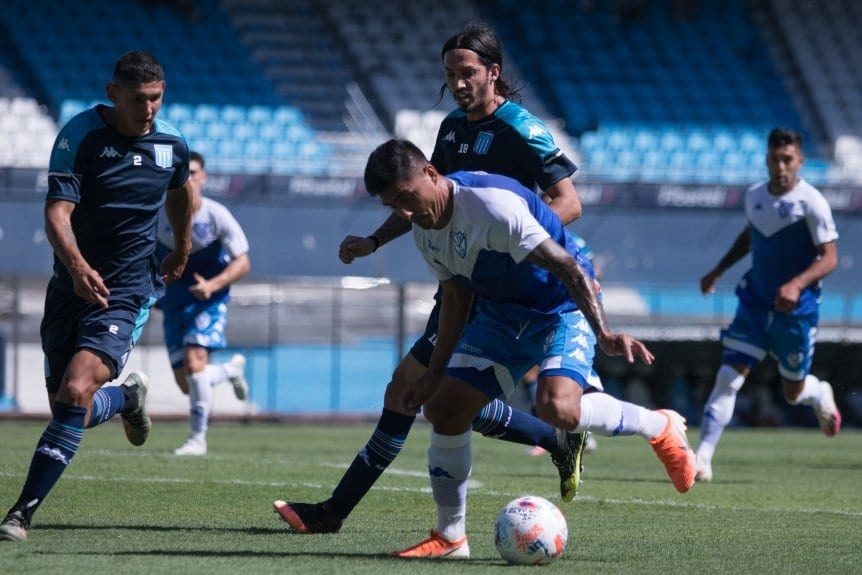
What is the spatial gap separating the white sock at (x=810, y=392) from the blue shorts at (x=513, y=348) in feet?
17.4

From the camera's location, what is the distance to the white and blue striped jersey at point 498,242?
17.2 feet

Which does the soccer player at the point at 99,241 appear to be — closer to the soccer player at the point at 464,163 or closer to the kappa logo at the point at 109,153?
the kappa logo at the point at 109,153

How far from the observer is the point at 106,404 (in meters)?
7.07

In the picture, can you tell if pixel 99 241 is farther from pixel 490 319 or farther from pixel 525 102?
pixel 525 102

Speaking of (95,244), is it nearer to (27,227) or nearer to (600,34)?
(27,227)

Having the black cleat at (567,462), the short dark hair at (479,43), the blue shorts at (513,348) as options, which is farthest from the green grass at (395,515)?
the short dark hair at (479,43)

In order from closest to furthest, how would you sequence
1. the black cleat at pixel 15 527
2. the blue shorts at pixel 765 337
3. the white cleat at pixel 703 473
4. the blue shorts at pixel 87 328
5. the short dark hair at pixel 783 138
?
the black cleat at pixel 15 527 < the blue shorts at pixel 87 328 < the white cleat at pixel 703 473 < the short dark hair at pixel 783 138 < the blue shorts at pixel 765 337

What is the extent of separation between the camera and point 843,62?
29.5 meters

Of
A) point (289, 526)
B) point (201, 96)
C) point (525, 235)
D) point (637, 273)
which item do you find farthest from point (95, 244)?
point (201, 96)

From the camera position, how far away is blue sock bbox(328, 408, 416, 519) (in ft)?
20.2

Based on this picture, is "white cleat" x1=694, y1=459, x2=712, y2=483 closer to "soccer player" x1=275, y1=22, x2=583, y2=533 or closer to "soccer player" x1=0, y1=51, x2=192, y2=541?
"soccer player" x1=275, y1=22, x2=583, y2=533

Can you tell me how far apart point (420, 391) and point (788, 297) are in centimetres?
469

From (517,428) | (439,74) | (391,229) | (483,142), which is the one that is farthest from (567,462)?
(439,74)

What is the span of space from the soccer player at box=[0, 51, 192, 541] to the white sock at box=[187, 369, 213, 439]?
15.7 feet
